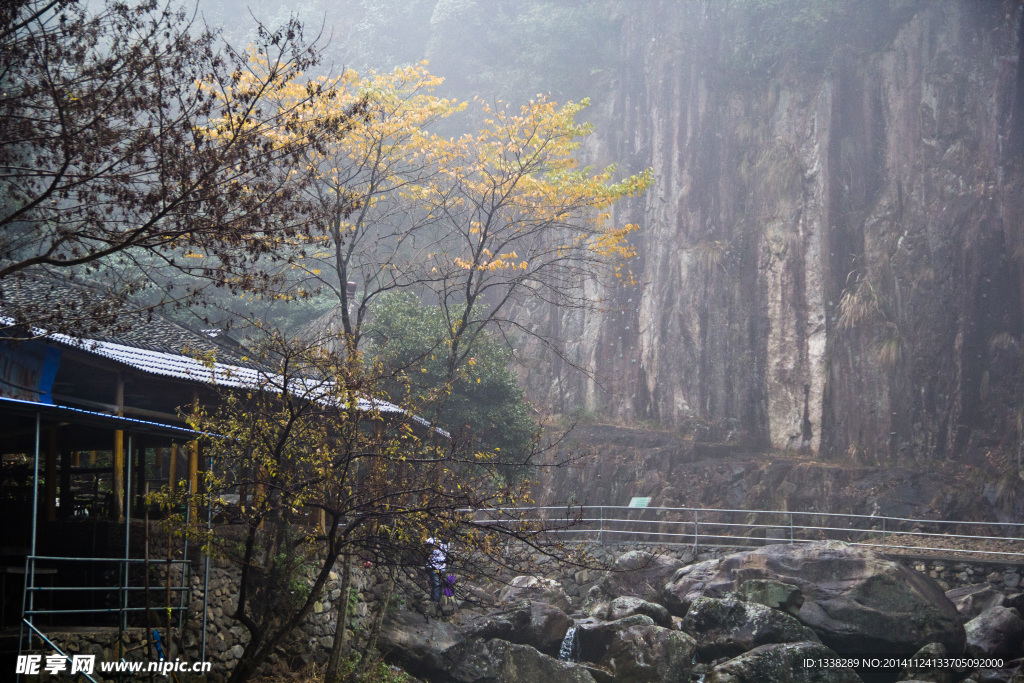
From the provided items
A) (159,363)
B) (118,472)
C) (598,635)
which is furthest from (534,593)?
(118,472)

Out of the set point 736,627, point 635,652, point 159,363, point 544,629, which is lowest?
point 635,652

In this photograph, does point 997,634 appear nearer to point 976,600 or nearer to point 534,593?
point 976,600

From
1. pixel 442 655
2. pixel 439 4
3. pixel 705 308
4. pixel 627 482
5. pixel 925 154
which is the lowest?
pixel 442 655

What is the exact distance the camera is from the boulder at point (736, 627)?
48.7 feet

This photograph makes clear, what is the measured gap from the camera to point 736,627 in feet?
49.6

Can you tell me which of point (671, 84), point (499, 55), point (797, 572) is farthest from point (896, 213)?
point (499, 55)

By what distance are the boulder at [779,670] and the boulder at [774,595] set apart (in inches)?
94.4

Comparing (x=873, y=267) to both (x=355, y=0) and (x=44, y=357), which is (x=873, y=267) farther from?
(x=355, y=0)

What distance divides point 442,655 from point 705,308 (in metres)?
16.9

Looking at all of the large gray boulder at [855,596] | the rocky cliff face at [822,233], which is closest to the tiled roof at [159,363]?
the large gray boulder at [855,596]

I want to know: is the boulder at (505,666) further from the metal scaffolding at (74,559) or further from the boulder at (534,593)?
the metal scaffolding at (74,559)

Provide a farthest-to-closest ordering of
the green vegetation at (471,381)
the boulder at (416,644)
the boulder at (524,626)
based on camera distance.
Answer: the green vegetation at (471,381) < the boulder at (524,626) < the boulder at (416,644)

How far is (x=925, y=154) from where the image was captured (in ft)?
80.5

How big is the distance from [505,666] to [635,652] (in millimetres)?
2410
